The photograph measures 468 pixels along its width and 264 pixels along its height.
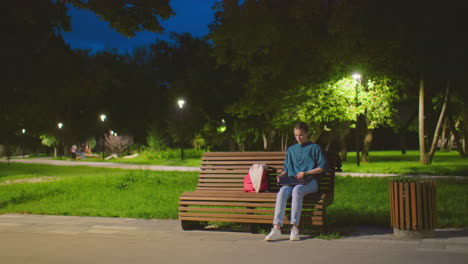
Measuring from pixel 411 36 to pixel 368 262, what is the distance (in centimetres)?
2376

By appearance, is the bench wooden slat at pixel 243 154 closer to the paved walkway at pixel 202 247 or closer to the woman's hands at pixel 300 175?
the woman's hands at pixel 300 175

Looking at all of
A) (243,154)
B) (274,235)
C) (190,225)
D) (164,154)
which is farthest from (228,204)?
(164,154)

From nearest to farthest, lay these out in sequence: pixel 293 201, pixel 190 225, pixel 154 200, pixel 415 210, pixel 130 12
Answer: pixel 415 210 < pixel 293 201 < pixel 190 225 < pixel 154 200 < pixel 130 12

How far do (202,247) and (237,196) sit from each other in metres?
1.20

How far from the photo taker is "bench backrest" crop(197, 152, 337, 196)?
29.2ft

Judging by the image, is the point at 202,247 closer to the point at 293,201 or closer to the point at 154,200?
the point at 293,201

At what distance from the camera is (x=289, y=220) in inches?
306

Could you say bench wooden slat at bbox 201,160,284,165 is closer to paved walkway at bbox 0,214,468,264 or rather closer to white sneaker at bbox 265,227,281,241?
paved walkway at bbox 0,214,468,264

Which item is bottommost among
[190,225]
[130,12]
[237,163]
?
[190,225]

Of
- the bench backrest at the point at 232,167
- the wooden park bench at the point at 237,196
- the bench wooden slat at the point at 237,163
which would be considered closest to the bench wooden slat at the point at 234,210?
the wooden park bench at the point at 237,196

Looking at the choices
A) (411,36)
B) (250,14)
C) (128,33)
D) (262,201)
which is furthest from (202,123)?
(262,201)

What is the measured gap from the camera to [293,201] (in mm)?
7750

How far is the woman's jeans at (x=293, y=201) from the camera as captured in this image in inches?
303

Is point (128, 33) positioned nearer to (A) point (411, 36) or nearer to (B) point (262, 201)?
(B) point (262, 201)
